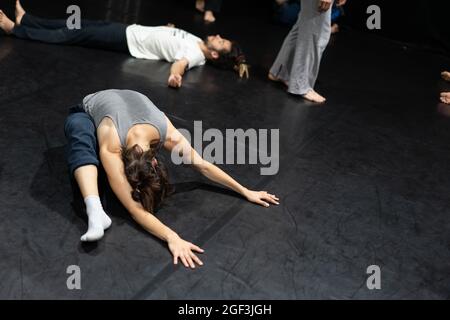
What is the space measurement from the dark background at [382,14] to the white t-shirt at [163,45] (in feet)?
2.27

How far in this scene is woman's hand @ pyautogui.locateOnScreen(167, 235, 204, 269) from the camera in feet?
7.00

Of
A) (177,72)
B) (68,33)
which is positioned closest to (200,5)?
(68,33)

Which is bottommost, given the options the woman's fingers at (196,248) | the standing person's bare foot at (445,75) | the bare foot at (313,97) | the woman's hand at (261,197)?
the woman's fingers at (196,248)

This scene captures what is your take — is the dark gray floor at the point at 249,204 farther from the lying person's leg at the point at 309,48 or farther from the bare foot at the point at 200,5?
the bare foot at the point at 200,5

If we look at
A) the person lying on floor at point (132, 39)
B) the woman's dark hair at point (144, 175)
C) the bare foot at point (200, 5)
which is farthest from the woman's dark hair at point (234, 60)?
the woman's dark hair at point (144, 175)

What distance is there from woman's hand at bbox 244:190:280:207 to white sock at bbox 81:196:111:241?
2.00 ft

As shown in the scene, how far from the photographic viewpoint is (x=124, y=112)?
238cm

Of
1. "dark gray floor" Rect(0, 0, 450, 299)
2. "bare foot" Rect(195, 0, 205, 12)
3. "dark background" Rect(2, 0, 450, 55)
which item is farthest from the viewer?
"bare foot" Rect(195, 0, 205, 12)

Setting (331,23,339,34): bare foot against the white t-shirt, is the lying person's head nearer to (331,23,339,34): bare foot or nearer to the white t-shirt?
the white t-shirt

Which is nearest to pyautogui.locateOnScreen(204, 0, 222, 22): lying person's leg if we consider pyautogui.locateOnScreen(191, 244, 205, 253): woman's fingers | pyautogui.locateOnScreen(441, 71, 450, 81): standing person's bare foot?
pyautogui.locateOnScreen(441, 71, 450, 81): standing person's bare foot

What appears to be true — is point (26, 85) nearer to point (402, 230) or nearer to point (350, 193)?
point (350, 193)

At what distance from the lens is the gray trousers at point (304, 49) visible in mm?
3312

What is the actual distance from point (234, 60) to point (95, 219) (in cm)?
186

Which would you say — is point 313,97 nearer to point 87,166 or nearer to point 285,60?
point 285,60
